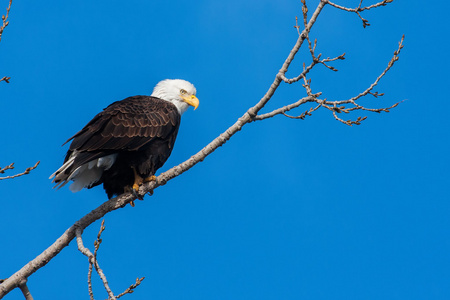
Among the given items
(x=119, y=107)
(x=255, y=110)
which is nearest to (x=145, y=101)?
(x=119, y=107)

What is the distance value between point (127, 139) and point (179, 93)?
149 cm

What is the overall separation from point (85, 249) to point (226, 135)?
161 centimetres

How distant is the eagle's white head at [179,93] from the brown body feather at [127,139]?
58cm

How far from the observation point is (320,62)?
4.64 m

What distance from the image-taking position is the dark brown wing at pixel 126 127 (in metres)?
6.00

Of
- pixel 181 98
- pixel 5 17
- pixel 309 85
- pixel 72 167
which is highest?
pixel 181 98

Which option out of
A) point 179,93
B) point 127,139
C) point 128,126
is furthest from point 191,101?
point 127,139

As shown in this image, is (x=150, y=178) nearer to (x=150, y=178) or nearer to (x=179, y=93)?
(x=150, y=178)

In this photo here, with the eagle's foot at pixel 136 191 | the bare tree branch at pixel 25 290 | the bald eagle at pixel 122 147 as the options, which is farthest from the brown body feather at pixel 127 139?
the bare tree branch at pixel 25 290

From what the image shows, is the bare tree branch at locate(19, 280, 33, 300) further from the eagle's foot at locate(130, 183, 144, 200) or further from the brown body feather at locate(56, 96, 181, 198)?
the eagle's foot at locate(130, 183, 144, 200)

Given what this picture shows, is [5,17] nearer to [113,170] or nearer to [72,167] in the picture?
[72,167]

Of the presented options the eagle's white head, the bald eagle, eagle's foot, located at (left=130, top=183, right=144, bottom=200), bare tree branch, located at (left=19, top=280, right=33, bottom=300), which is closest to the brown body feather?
the bald eagle

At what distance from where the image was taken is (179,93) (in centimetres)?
752

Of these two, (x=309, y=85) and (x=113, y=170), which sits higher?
(x=113, y=170)
